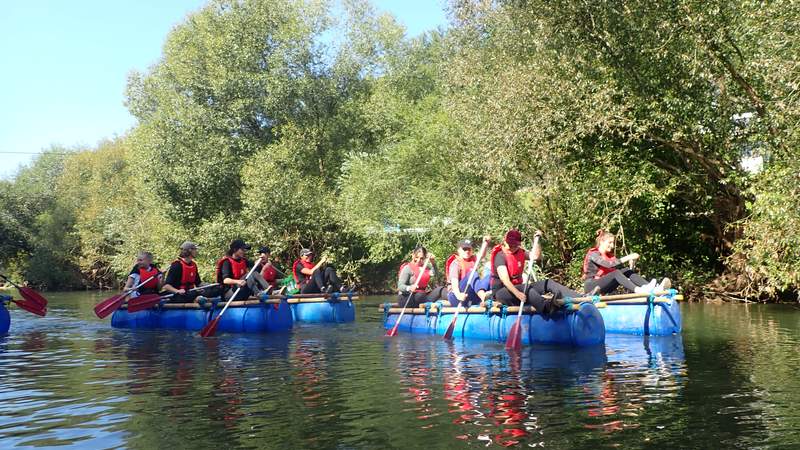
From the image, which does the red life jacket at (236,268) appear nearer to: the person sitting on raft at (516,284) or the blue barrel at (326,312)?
the blue barrel at (326,312)

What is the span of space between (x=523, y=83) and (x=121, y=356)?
12.0 m

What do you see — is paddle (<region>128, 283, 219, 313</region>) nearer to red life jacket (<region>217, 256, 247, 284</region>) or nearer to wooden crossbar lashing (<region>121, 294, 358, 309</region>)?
wooden crossbar lashing (<region>121, 294, 358, 309</region>)

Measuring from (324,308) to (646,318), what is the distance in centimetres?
782

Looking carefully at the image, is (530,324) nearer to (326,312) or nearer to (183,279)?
(326,312)

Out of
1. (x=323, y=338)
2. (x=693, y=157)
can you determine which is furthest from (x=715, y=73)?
(x=323, y=338)

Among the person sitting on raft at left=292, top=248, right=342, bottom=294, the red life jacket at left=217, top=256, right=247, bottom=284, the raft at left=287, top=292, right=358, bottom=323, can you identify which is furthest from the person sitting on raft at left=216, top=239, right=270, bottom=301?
the person sitting on raft at left=292, top=248, right=342, bottom=294

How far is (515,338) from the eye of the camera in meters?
12.2

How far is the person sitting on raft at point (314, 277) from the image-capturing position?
20.1m

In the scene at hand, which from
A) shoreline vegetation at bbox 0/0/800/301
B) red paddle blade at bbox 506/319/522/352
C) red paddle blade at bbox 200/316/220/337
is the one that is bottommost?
red paddle blade at bbox 506/319/522/352

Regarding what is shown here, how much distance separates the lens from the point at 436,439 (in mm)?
6480

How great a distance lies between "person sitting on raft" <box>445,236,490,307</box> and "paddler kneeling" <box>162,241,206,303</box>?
5675mm

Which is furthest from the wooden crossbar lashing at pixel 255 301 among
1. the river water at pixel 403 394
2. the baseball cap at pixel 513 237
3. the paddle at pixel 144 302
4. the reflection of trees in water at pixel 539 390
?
the baseball cap at pixel 513 237

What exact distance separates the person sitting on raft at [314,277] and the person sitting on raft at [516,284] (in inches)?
301

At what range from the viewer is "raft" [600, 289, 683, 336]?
13.7 meters
